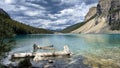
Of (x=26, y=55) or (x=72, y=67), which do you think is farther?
(x=26, y=55)

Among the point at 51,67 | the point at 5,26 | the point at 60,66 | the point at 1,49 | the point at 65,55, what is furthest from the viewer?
the point at 65,55

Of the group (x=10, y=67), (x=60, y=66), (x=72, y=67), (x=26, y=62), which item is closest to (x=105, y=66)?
(x=72, y=67)

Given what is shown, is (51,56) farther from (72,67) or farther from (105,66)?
(105,66)

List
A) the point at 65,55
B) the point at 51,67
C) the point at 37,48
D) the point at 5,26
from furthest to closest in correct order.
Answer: the point at 37,48, the point at 65,55, the point at 51,67, the point at 5,26

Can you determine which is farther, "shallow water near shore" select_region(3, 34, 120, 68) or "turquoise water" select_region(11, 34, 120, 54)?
"turquoise water" select_region(11, 34, 120, 54)

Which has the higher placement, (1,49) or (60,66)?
(1,49)

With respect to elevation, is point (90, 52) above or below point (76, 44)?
above

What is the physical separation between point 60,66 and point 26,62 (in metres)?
6.88

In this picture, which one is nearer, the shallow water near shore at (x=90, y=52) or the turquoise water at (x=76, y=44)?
the shallow water near shore at (x=90, y=52)

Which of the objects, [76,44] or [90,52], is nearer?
[90,52]

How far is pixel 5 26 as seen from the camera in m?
22.7

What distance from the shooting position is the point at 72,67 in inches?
1281

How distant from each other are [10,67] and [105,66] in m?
14.9

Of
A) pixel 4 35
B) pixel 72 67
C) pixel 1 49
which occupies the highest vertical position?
pixel 4 35
